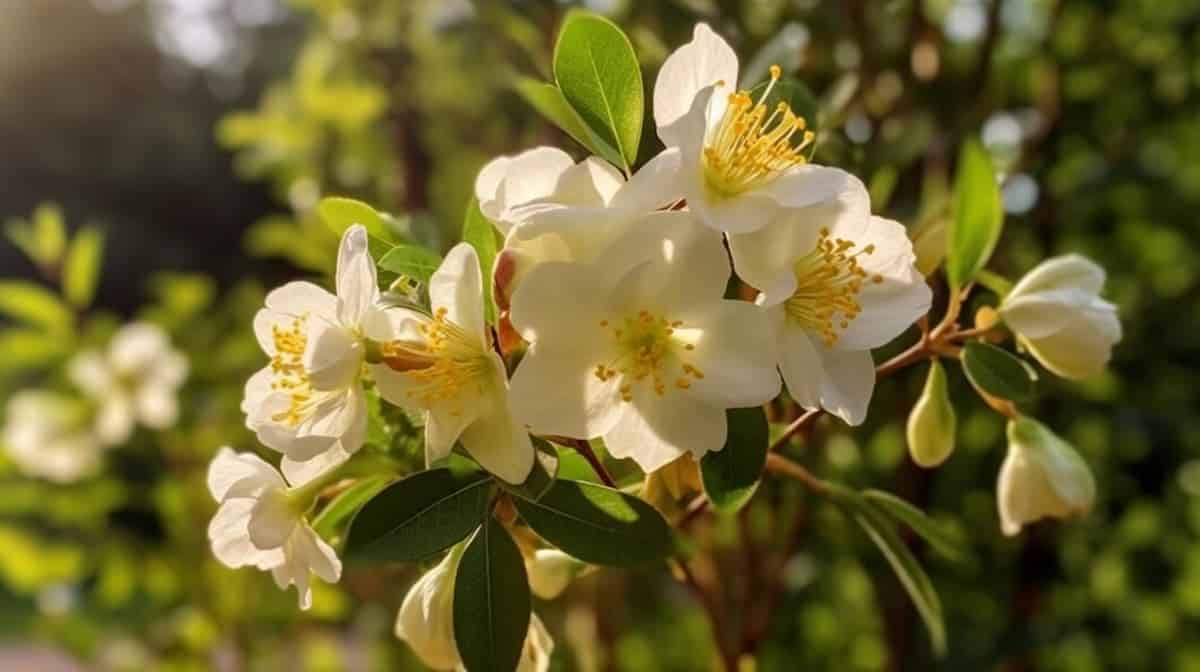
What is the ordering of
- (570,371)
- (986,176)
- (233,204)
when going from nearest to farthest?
1. (570,371)
2. (986,176)
3. (233,204)

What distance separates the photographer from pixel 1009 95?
1.58 m

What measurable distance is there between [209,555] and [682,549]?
143cm

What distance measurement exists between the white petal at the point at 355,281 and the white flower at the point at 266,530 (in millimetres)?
109

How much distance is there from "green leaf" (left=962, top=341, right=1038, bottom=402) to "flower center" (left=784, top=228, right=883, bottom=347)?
0.11 m

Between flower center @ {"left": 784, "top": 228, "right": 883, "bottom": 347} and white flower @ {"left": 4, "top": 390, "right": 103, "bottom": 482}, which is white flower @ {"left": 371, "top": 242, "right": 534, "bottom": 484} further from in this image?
white flower @ {"left": 4, "top": 390, "right": 103, "bottom": 482}

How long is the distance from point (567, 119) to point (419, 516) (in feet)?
0.85

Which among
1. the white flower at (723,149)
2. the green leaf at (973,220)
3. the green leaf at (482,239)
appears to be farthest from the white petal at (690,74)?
the green leaf at (973,220)

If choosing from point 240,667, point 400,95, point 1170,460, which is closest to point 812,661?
point 1170,460

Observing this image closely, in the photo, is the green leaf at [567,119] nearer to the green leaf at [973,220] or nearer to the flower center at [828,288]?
the flower center at [828,288]

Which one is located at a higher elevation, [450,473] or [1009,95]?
[450,473]

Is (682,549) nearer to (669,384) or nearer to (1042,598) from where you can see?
(669,384)

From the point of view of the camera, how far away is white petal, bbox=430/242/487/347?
1.61ft

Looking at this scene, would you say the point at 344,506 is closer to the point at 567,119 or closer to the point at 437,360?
the point at 437,360

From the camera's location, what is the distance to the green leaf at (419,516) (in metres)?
0.49
